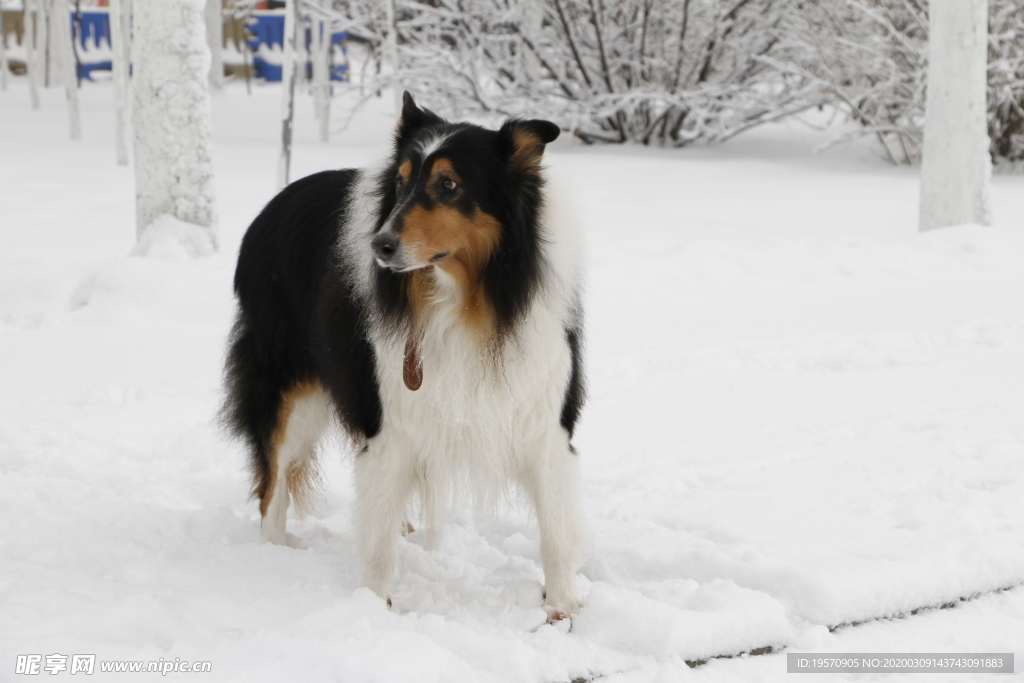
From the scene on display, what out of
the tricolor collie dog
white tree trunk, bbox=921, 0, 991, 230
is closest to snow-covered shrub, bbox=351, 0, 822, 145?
white tree trunk, bbox=921, 0, 991, 230

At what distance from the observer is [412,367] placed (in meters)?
2.99

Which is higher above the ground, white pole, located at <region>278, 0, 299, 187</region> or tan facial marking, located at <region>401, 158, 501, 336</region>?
white pole, located at <region>278, 0, 299, 187</region>

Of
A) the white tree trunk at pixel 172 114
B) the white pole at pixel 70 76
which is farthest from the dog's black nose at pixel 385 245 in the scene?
the white pole at pixel 70 76

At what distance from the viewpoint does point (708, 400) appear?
5.26 metres

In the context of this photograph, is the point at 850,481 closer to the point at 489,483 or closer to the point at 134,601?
the point at 489,483

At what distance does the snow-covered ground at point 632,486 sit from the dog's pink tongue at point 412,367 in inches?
28.2

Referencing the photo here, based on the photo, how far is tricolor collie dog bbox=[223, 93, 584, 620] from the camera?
2.88 meters

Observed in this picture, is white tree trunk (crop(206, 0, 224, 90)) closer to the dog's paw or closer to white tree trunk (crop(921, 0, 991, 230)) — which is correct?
white tree trunk (crop(921, 0, 991, 230))

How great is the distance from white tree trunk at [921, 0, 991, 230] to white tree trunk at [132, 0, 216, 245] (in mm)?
6714

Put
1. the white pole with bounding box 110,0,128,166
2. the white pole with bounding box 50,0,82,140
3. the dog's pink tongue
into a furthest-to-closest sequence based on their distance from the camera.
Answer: the white pole with bounding box 50,0,82,140
the white pole with bounding box 110,0,128,166
the dog's pink tongue

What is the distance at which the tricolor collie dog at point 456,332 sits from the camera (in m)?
2.88

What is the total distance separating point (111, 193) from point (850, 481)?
34.7ft

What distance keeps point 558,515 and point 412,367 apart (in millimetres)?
722

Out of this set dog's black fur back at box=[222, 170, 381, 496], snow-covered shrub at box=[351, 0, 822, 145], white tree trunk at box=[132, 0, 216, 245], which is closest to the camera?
dog's black fur back at box=[222, 170, 381, 496]
